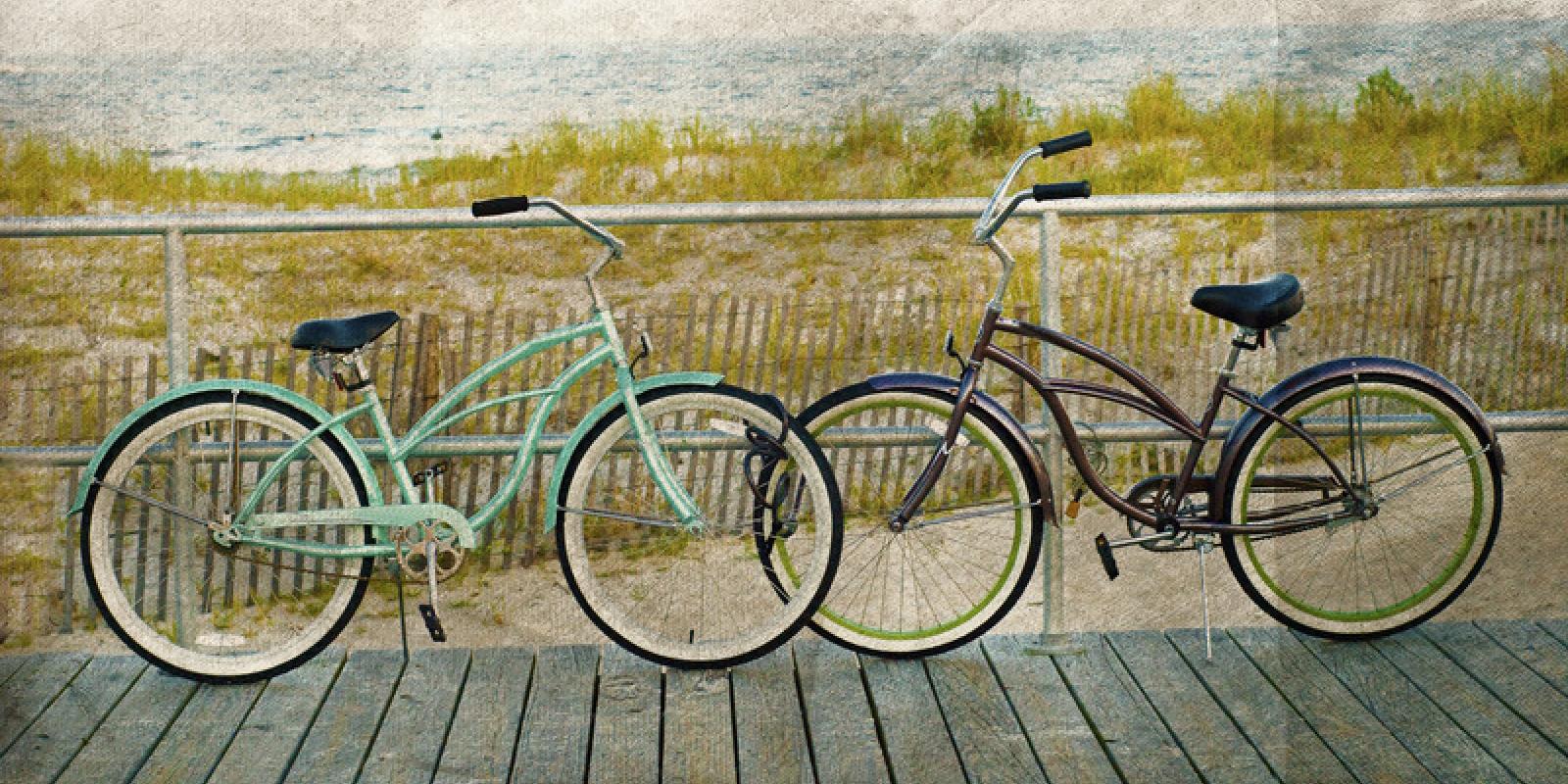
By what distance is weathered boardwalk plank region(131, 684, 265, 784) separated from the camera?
2400 millimetres

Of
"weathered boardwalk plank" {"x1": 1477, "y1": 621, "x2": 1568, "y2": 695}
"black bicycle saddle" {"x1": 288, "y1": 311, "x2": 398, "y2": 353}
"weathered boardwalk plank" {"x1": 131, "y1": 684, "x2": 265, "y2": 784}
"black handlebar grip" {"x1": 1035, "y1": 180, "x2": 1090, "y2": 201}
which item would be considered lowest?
"weathered boardwalk plank" {"x1": 131, "y1": 684, "x2": 265, "y2": 784}

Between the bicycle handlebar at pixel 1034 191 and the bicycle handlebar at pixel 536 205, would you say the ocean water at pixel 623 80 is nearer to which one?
the bicycle handlebar at pixel 1034 191

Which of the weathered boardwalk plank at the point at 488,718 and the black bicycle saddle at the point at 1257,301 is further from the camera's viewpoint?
the black bicycle saddle at the point at 1257,301

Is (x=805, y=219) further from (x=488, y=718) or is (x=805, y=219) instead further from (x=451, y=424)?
(x=488, y=718)

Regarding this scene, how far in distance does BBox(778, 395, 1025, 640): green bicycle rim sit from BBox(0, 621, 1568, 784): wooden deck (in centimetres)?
6

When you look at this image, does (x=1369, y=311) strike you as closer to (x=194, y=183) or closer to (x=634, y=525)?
(x=634, y=525)

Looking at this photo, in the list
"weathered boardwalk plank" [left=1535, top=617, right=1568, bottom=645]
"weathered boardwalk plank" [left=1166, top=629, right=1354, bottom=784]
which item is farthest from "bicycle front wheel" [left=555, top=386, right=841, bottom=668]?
"weathered boardwalk plank" [left=1535, top=617, right=1568, bottom=645]

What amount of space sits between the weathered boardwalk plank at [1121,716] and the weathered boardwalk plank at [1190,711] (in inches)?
0.9

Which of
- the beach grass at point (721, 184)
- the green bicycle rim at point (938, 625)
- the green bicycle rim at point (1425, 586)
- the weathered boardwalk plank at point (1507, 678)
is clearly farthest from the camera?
the beach grass at point (721, 184)

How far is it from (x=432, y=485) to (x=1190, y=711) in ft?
4.40

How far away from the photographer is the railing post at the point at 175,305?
276cm

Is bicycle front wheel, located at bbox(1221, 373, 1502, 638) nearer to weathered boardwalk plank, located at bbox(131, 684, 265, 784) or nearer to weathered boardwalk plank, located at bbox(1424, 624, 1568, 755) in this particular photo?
weathered boardwalk plank, located at bbox(1424, 624, 1568, 755)

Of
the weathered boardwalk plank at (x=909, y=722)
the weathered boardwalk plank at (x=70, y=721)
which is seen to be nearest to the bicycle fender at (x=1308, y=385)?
the weathered boardwalk plank at (x=909, y=722)

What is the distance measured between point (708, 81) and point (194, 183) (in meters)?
1.92
